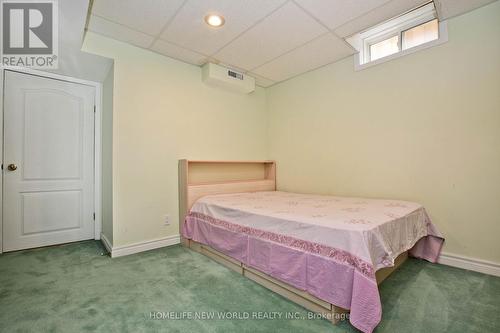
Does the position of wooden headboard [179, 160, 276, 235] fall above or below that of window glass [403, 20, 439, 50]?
below

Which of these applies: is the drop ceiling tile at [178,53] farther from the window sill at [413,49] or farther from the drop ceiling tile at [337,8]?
the window sill at [413,49]

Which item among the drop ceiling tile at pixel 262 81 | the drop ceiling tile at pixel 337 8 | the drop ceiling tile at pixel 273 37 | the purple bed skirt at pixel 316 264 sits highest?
the drop ceiling tile at pixel 337 8

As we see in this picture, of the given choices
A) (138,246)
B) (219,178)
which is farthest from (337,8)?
(138,246)

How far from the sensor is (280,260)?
1.69 m

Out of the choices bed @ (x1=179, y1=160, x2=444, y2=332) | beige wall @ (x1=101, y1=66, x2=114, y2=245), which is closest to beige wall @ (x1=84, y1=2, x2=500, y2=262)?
beige wall @ (x1=101, y1=66, x2=114, y2=245)

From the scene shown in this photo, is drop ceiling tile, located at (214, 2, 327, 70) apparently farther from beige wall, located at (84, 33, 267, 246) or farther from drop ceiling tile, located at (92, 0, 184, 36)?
drop ceiling tile, located at (92, 0, 184, 36)

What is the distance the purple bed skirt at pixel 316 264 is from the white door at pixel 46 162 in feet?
6.60

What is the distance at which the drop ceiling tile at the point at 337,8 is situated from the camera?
Answer: 79.3 inches

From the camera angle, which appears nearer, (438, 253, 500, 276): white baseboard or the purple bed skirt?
the purple bed skirt

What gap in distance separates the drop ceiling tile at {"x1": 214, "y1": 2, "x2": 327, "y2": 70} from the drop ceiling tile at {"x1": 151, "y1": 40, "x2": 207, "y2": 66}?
25 cm

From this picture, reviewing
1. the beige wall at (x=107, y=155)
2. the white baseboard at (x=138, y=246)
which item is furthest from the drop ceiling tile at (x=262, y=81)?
the white baseboard at (x=138, y=246)

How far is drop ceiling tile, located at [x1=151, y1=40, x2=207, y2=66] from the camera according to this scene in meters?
2.69

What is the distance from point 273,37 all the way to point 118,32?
161cm

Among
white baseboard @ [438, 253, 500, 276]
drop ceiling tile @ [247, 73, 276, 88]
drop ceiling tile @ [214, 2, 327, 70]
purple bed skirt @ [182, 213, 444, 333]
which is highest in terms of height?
drop ceiling tile @ [214, 2, 327, 70]
